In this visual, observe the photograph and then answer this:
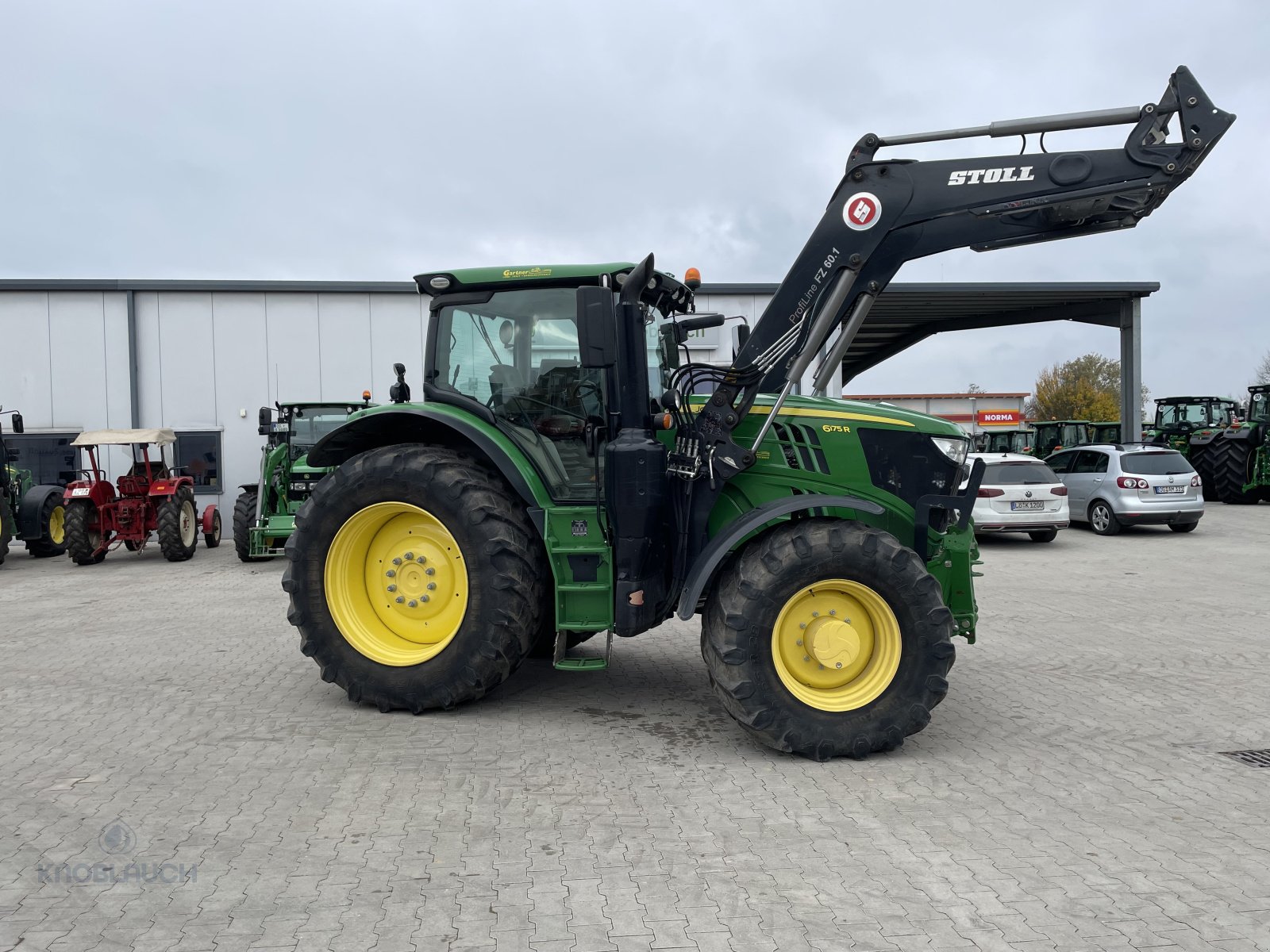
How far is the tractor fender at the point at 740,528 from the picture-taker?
4.88 meters

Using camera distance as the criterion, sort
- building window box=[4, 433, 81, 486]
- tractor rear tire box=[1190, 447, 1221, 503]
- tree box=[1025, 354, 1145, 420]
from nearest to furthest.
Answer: building window box=[4, 433, 81, 486], tractor rear tire box=[1190, 447, 1221, 503], tree box=[1025, 354, 1145, 420]

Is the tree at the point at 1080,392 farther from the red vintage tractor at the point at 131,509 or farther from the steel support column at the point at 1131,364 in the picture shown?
the red vintage tractor at the point at 131,509

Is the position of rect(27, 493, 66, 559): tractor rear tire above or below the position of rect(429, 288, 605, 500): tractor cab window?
below

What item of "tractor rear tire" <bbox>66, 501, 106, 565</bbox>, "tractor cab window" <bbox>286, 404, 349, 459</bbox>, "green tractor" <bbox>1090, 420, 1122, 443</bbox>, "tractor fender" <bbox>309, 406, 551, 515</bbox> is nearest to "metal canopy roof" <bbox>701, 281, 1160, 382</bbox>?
"green tractor" <bbox>1090, 420, 1122, 443</bbox>

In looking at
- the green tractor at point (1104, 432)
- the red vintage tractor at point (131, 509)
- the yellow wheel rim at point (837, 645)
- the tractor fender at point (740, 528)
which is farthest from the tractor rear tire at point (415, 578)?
the green tractor at point (1104, 432)

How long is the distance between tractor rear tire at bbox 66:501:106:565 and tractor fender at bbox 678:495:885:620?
1257 centimetres

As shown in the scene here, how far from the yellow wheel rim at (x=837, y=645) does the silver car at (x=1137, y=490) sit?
13.1m

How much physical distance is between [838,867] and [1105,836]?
1154 mm

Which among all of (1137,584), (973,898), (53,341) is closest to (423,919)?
(973,898)

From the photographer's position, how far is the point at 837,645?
4.86m

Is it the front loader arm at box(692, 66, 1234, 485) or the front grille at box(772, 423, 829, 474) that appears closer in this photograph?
the front loader arm at box(692, 66, 1234, 485)

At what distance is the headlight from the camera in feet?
17.8

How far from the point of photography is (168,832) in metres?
3.96

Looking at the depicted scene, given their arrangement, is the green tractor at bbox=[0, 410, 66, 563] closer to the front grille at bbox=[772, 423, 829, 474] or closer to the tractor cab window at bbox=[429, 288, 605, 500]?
the tractor cab window at bbox=[429, 288, 605, 500]
